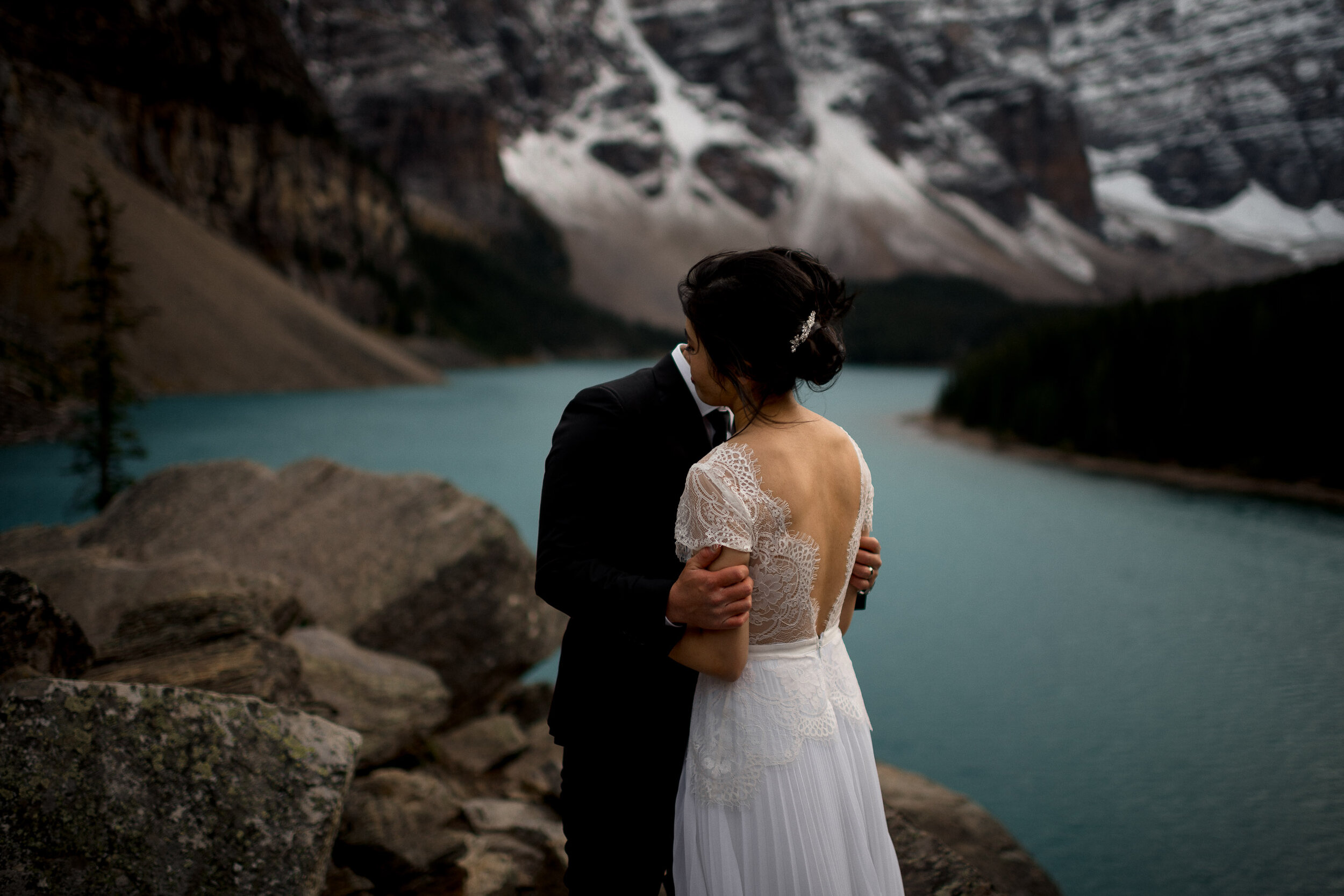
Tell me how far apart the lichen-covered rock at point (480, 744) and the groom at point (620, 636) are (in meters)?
3.23

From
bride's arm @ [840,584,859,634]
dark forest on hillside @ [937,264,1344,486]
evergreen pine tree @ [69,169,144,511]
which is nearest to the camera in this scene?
bride's arm @ [840,584,859,634]

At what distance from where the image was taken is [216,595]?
4.03m

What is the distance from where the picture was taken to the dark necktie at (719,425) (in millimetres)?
2303

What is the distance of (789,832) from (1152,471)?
29.1 metres

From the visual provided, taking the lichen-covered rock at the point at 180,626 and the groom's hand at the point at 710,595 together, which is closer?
the groom's hand at the point at 710,595

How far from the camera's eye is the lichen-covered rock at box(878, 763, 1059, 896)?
14.0 feet

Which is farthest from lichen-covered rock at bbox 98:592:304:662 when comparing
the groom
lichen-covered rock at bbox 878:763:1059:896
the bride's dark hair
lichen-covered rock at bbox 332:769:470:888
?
lichen-covered rock at bbox 878:763:1059:896

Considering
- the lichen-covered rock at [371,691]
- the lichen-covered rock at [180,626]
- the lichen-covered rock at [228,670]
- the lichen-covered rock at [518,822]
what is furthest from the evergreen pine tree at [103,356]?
the lichen-covered rock at [518,822]

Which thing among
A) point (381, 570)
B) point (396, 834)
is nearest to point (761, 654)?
point (396, 834)

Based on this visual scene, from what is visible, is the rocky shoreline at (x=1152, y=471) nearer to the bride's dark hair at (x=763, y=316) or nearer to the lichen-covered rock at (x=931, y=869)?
the lichen-covered rock at (x=931, y=869)

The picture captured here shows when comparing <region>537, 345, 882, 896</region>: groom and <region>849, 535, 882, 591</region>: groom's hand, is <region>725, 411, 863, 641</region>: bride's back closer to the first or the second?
<region>849, 535, 882, 591</region>: groom's hand

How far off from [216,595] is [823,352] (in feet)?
11.7

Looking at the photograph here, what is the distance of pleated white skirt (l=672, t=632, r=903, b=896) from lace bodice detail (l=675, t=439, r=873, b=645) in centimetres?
10

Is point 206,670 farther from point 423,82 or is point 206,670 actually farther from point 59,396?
point 423,82
